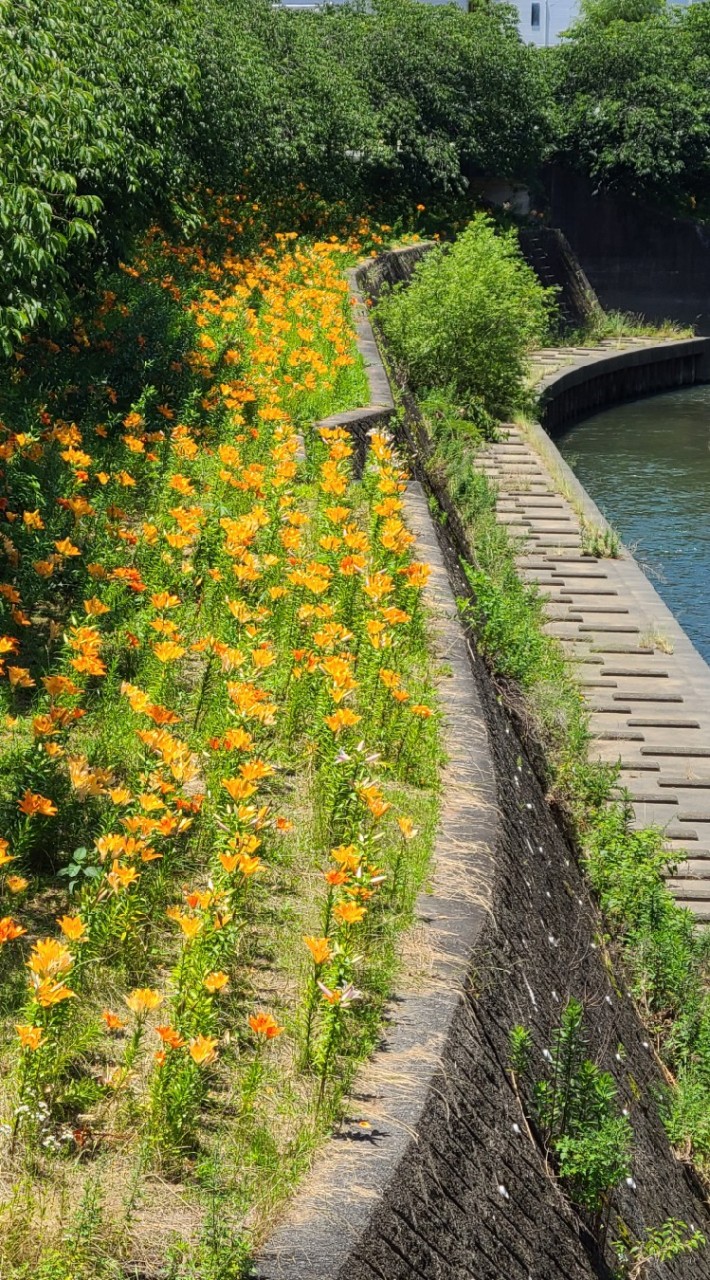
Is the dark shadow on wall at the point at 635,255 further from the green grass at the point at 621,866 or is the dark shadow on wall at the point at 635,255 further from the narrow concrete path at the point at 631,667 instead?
the green grass at the point at 621,866

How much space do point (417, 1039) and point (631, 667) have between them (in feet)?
24.1

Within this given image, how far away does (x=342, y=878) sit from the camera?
319 centimetres

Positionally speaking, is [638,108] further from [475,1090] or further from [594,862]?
[475,1090]

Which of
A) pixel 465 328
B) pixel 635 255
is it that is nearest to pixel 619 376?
pixel 635 255

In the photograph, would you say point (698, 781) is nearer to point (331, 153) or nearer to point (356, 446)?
point (356, 446)

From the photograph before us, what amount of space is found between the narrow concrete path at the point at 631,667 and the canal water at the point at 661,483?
94 cm

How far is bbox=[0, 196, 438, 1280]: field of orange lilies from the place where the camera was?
9.29 ft

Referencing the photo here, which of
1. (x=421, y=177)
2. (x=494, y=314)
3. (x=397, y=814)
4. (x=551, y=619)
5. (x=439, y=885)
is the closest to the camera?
(x=439, y=885)

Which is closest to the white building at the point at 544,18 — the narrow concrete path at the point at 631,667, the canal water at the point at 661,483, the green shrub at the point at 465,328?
the canal water at the point at 661,483

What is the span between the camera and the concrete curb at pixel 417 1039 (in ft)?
8.79

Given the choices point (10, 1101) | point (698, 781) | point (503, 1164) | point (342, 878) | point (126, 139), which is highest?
point (126, 139)

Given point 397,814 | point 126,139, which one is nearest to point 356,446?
point 126,139

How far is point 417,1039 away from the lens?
11.1 feet

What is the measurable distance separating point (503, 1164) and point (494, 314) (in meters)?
15.0
